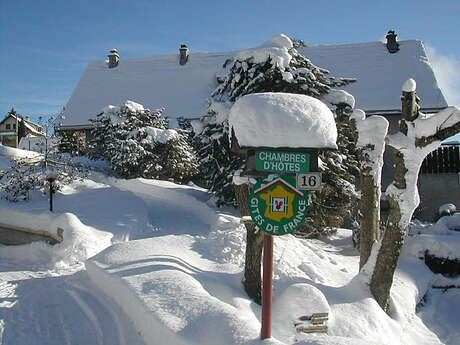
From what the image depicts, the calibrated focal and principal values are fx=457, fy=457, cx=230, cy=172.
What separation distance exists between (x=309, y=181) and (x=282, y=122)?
28.1 inches

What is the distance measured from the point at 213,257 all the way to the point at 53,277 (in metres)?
3.07

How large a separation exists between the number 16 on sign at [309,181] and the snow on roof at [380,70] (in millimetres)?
17312

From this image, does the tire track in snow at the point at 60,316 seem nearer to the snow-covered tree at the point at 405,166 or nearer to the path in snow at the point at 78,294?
the path in snow at the point at 78,294

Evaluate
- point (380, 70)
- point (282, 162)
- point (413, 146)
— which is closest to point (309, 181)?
point (282, 162)

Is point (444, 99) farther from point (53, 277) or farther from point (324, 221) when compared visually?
point (53, 277)

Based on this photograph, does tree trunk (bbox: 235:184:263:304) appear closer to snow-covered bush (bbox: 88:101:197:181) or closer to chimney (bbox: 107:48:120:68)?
snow-covered bush (bbox: 88:101:197:181)

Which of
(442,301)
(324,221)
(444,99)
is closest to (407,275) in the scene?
(442,301)

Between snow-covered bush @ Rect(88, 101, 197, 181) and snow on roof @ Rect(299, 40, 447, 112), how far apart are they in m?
8.82

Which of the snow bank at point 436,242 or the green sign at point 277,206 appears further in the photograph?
the snow bank at point 436,242

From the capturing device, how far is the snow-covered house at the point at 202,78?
21.3m

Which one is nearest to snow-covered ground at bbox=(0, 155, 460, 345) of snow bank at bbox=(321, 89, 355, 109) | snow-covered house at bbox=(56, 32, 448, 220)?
snow bank at bbox=(321, 89, 355, 109)

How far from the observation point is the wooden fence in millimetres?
19266

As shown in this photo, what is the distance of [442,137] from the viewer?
24.3 feet

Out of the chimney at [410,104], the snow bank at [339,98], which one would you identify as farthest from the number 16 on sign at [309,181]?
the snow bank at [339,98]
